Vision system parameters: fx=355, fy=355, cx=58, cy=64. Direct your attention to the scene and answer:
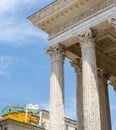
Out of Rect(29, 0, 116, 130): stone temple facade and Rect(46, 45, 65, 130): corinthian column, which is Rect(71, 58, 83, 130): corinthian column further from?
Rect(46, 45, 65, 130): corinthian column

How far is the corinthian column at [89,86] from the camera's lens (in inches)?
991

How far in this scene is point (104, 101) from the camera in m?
33.2

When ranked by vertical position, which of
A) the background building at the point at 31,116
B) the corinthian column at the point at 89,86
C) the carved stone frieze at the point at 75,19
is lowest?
the corinthian column at the point at 89,86

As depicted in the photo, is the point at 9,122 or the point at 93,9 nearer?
the point at 93,9

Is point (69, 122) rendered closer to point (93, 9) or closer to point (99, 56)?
point (99, 56)

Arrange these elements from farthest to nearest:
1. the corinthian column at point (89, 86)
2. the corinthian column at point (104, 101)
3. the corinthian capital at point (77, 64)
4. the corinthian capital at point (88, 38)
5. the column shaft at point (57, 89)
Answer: the corinthian capital at point (77, 64) < the corinthian column at point (104, 101) < the corinthian capital at point (88, 38) < the column shaft at point (57, 89) < the corinthian column at point (89, 86)

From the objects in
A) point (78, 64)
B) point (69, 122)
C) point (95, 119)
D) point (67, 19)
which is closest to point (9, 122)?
point (69, 122)

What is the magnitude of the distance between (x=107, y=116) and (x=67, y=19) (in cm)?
963

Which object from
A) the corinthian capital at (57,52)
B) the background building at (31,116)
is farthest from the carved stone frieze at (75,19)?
the background building at (31,116)

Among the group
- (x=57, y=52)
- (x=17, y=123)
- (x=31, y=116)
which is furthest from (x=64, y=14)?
(x=31, y=116)

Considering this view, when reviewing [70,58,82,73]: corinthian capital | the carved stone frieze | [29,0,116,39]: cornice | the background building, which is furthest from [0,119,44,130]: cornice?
the carved stone frieze

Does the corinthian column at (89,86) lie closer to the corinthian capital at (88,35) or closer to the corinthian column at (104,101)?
the corinthian capital at (88,35)

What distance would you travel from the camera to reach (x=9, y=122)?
2007 inches

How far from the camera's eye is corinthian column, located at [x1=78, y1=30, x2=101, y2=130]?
25.2 m
